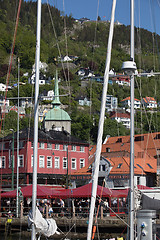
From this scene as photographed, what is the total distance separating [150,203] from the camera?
16.0 m

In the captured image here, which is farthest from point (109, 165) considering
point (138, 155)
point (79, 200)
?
point (79, 200)

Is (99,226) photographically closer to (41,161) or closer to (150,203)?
(150,203)

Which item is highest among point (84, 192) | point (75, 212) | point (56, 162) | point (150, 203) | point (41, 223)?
point (150, 203)

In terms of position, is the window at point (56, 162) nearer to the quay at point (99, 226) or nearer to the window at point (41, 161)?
the window at point (41, 161)

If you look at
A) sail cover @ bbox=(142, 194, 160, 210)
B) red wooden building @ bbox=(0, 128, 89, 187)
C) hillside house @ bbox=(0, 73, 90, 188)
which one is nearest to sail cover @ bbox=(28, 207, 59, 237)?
sail cover @ bbox=(142, 194, 160, 210)

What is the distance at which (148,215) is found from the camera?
51.4ft

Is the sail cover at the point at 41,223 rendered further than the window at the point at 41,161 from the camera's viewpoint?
No

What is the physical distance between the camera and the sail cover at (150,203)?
15.7m

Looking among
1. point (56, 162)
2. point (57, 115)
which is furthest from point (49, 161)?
point (57, 115)

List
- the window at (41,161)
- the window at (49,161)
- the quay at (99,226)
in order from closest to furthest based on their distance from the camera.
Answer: the quay at (99,226)
the window at (41,161)
the window at (49,161)

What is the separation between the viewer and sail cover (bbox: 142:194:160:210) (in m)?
15.7

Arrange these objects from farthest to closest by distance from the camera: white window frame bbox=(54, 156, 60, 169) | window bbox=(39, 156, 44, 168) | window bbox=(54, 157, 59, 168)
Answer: window bbox=(54, 157, 59, 168) < white window frame bbox=(54, 156, 60, 169) < window bbox=(39, 156, 44, 168)

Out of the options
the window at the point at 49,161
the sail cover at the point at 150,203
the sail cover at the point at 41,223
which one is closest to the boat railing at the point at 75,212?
the sail cover at the point at 41,223

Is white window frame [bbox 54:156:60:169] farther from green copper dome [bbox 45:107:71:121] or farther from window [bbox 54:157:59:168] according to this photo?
green copper dome [bbox 45:107:71:121]
